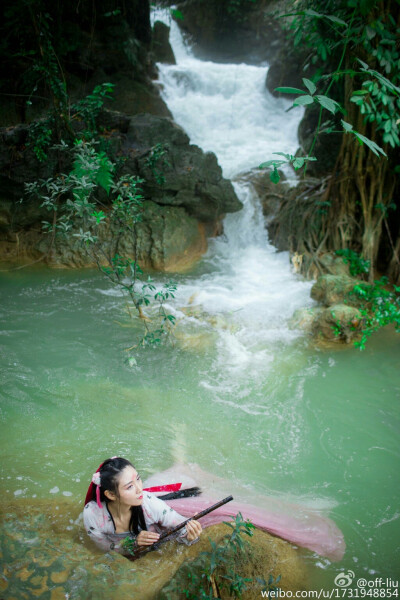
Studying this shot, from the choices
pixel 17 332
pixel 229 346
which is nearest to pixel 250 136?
pixel 229 346

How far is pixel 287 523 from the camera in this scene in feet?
7.55

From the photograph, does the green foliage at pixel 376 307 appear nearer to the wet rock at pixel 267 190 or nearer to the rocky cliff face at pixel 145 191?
the rocky cliff face at pixel 145 191

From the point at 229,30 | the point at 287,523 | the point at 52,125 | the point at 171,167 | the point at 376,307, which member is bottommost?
the point at 287,523

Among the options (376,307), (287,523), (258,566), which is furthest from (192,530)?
(376,307)

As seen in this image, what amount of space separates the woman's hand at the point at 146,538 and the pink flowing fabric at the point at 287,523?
304 millimetres

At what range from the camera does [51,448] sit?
277 cm

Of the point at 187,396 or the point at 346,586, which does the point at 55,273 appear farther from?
the point at 346,586

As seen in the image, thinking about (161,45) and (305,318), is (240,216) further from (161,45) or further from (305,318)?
(161,45)

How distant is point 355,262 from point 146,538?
15.2 ft

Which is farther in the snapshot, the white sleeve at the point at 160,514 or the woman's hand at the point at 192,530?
the white sleeve at the point at 160,514

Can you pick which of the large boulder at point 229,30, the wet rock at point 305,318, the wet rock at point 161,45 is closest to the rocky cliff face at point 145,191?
the wet rock at point 305,318

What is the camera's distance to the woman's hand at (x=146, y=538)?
6.46ft

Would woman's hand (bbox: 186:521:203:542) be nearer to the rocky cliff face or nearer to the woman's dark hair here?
the woman's dark hair

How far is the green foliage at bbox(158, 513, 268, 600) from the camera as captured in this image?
66.6 inches
